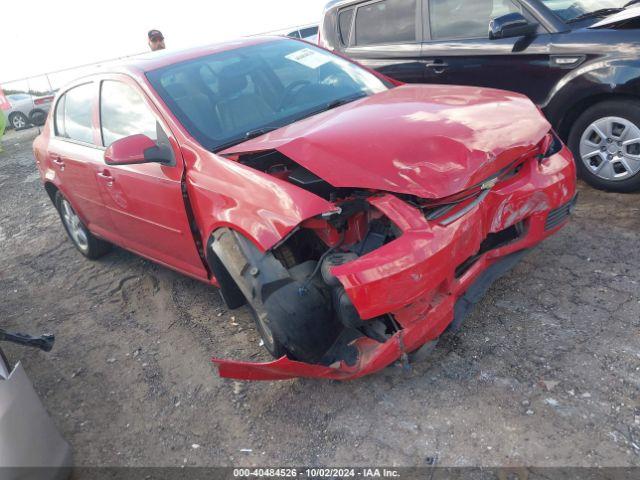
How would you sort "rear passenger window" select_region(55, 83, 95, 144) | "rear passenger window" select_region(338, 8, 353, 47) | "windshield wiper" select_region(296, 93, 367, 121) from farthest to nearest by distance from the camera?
1. "rear passenger window" select_region(338, 8, 353, 47)
2. "rear passenger window" select_region(55, 83, 95, 144)
3. "windshield wiper" select_region(296, 93, 367, 121)

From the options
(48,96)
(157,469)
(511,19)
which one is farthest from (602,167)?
(48,96)

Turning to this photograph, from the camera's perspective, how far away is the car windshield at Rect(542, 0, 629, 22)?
4344mm

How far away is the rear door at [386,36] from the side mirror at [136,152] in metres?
2.92

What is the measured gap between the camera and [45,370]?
3564 millimetres

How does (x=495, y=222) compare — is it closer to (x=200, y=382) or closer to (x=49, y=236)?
(x=200, y=382)

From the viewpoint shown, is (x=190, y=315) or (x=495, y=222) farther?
(x=190, y=315)

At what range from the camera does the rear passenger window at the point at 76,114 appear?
4.12m

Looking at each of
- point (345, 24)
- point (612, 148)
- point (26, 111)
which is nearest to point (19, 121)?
point (26, 111)

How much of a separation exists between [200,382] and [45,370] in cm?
121

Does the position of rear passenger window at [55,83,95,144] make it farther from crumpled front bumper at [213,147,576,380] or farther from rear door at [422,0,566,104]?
rear door at [422,0,566,104]

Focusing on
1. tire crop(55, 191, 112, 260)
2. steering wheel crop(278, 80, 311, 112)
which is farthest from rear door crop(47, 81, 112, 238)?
steering wheel crop(278, 80, 311, 112)

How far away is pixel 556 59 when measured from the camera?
4.25 m

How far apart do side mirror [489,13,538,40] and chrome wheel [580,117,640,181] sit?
0.90 metres

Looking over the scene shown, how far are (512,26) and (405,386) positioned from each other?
10.1ft
